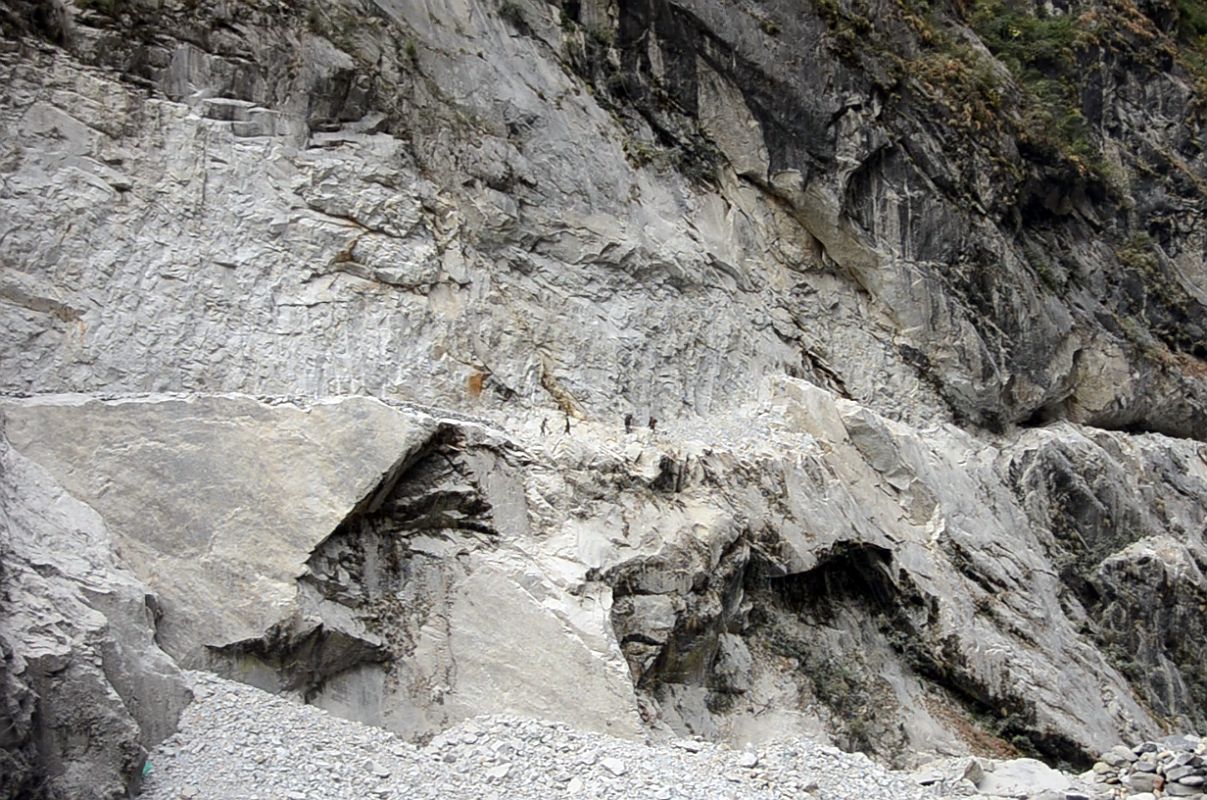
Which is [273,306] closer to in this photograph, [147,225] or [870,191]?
[147,225]

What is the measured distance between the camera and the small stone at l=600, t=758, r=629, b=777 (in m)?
8.42

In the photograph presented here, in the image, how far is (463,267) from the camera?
41.1 ft

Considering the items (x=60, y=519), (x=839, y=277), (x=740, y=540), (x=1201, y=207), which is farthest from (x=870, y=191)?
(x=60, y=519)

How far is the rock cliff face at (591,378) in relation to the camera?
930cm

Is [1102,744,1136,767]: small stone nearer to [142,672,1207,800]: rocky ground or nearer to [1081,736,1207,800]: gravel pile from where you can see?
[1081,736,1207,800]: gravel pile

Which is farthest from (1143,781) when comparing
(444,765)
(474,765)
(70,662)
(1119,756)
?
(70,662)

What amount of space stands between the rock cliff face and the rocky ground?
399mm

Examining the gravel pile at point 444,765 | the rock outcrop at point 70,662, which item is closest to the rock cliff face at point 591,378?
the rock outcrop at point 70,662

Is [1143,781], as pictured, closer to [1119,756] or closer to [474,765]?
[1119,756]

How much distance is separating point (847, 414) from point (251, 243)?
315 inches

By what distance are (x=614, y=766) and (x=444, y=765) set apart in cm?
134

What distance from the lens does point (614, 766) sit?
27.8 feet

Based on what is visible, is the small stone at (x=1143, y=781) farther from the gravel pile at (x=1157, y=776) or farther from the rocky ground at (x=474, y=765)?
the rocky ground at (x=474, y=765)

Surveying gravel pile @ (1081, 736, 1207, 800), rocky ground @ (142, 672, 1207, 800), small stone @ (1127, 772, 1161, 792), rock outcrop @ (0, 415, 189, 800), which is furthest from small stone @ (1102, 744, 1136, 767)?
rock outcrop @ (0, 415, 189, 800)
